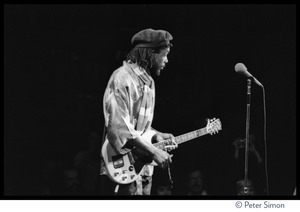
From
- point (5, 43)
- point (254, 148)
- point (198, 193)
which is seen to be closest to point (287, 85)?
point (254, 148)

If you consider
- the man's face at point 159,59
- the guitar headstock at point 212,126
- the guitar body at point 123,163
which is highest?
the man's face at point 159,59

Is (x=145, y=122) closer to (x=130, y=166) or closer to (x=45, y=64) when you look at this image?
(x=130, y=166)

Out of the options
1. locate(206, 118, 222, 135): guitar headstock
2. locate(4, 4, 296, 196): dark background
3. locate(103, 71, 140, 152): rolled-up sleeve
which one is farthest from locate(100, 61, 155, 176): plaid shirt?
locate(4, 4, 296, 196): dark background

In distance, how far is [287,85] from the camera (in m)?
5.19

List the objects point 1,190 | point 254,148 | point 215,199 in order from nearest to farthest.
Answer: point 215,199 < point 1,190 < point 254,148

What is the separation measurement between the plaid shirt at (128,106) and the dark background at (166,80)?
2.51ft

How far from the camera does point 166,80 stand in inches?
203

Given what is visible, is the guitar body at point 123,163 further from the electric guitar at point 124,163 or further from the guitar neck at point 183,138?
the guitar neck at point 183,138

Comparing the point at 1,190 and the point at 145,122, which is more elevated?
the point at 145,122

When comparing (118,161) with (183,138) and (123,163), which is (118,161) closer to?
(123,163)

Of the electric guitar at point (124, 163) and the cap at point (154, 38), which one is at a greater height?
the cap at point (154, 38)

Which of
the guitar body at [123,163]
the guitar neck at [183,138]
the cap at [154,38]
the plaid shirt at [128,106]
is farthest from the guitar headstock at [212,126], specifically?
the cap at [154,38]

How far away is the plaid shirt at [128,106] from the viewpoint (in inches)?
160

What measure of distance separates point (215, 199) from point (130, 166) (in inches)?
27.1
